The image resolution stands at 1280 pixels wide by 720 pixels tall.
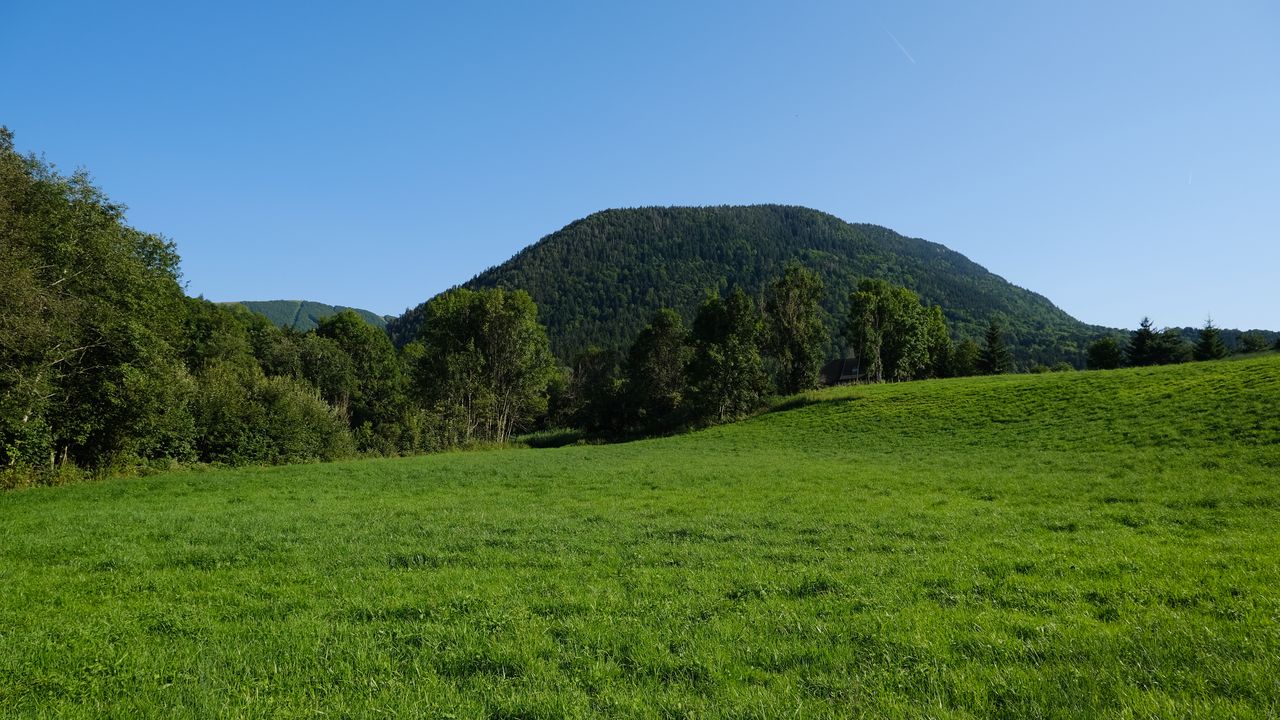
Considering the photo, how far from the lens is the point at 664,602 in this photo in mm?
8211

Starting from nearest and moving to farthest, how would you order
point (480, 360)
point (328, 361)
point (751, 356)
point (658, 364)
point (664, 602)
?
point (664, 602) < point (751, 356) < point (480, 360) < point (328, 361) < point (658, 364)

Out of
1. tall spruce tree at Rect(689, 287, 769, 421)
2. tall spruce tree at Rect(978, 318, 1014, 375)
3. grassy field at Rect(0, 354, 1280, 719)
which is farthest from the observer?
tall spruce tree at Rect(978, 318, 1014, 375)

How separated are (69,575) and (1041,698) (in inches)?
601

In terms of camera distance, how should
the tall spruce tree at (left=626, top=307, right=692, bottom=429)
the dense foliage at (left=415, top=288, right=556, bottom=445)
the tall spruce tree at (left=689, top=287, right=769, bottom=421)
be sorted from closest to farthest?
the tall spruce tree at (left=689, top=287, right=769, bottom=421) → the dense foliage at (left=415, top=288, right=556, bottom=445) → the tall spruce tree at (left=626, top=307, right=692, bottom=429)

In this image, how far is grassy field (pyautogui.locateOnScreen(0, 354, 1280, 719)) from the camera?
17.4ft

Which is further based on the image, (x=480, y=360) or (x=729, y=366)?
(x=480, y=360)

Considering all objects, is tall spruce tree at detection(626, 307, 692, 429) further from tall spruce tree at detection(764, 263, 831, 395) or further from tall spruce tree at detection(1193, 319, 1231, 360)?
tall spruce tree at detection(1193, 319, 1231, 360)

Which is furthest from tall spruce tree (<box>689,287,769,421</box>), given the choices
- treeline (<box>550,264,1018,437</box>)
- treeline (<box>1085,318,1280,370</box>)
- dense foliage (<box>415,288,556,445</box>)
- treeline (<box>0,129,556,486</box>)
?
treeline (<box>1085,318,1280,370</box>)

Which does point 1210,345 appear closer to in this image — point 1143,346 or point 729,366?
point 1143,346

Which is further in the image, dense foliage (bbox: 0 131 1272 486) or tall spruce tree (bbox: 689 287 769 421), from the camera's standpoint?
tall spruce tree (bbox: 689 287 769 421)

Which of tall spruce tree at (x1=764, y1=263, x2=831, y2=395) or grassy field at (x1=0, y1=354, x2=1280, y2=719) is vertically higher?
tall spruce tree at (x1=764, y1=263, x2=831, y2=395)

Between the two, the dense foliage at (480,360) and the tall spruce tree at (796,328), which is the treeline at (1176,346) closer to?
the tall spruce tree at (796,328)

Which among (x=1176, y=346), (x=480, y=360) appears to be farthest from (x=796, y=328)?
(x=1176, y=346)

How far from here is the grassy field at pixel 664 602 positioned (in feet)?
17.4
